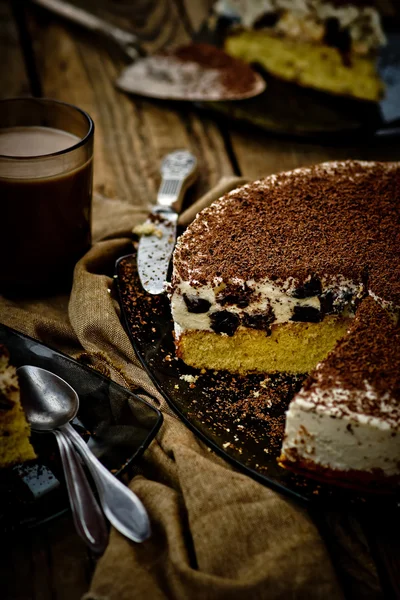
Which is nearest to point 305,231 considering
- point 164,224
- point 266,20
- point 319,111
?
point 164,224

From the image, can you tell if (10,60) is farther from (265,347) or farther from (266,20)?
(265,347)

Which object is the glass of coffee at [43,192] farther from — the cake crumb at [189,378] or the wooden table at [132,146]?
the cake crumb at [189,378]

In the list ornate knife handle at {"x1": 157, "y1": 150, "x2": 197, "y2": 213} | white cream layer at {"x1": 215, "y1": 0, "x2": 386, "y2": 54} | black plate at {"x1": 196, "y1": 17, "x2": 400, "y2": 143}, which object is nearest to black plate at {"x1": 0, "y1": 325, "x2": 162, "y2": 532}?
ornate knife handle at {"x1": 157, "y1": 150, "x2": 197, "y2": 213}

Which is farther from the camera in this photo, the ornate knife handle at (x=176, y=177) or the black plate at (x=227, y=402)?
the ornate knife handle at (x=176, y=177)

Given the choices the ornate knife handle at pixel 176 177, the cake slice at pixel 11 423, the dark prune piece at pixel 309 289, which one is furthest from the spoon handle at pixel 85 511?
the ornate knife handle at pixel 176 177

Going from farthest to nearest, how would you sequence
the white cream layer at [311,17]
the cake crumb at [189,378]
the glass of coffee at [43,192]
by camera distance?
the white cream layer at [311,17]
the glass of coffee at [43,192]
the cake crumb at [189,378]

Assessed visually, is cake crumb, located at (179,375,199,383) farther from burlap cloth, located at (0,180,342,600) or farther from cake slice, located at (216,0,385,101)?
cake slice, located at (216,0,385,101)
